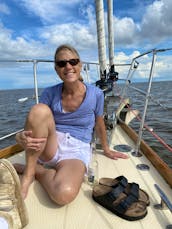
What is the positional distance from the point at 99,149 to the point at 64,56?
123 cm

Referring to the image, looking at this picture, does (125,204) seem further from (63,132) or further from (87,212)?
(63,132)

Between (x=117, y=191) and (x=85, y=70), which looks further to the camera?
(x=85, y=70)

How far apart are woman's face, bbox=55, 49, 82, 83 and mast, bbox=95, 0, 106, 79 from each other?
3284 mm

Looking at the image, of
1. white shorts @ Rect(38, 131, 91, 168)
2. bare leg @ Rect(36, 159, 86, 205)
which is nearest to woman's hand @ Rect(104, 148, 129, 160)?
white shorts @ Rect(38, 131, 91, 168)

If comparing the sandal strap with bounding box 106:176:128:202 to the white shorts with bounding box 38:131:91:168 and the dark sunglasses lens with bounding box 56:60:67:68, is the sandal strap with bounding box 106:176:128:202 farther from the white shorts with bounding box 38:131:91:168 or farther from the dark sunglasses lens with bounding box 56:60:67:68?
the dark sunglasses lens with bounding box 56:60:67:68

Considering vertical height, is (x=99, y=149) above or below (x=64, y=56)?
below

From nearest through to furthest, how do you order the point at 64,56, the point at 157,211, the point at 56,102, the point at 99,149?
the point at 157,211
the point at 64,56
the point at 56,102
the point at 99,149

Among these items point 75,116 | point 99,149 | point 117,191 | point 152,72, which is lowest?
point 99,149

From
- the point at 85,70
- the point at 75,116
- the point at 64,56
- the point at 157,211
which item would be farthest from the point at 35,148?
the point at 85,70

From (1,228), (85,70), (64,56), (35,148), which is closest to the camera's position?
(1,228)

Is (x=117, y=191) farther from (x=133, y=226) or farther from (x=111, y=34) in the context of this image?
(x=111, y=34)

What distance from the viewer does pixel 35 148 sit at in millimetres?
1951

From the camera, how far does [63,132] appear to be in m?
2.31

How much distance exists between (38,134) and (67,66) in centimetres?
67
